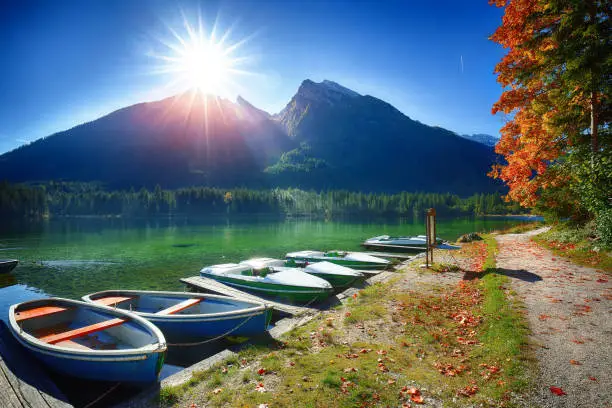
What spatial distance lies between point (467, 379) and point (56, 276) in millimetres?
34583

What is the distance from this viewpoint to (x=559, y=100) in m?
18.1

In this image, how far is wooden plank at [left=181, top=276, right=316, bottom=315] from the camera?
15.7 m

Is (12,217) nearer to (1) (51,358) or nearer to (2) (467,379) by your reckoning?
(1) (51,358)

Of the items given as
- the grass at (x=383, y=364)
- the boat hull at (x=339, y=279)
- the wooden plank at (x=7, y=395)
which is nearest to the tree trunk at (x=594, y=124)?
the grass at (x=383, y=364)

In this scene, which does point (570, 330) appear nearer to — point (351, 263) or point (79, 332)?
point (79, 332)

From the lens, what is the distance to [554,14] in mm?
17406

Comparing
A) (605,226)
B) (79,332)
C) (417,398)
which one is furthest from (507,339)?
(79,332)

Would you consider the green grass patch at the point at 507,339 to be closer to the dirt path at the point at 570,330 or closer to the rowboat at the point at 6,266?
the dirt path at the point at 570,330

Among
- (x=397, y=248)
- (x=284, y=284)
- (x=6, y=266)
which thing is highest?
(x=284, y=284)

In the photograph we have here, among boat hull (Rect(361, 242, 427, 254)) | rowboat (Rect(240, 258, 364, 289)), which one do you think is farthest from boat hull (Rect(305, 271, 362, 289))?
boat hull (Rect(361, 242, 427, 254))

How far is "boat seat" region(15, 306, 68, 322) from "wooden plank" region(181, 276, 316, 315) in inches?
289

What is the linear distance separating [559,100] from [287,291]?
59.8 ft

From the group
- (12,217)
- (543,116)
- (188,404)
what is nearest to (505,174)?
(543,116)

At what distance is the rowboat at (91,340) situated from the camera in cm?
845
